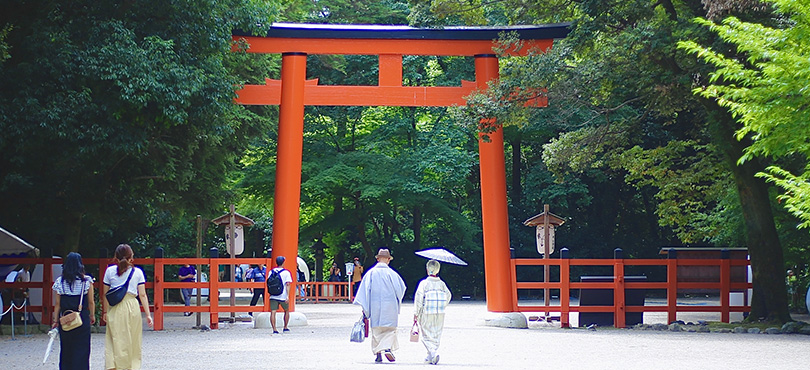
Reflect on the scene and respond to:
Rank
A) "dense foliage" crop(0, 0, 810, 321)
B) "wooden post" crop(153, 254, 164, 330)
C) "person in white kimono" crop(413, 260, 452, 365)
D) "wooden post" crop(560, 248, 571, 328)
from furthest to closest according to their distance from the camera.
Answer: "wooden post" crop(560, 248, 571, 328), "wooden post" crop(153, 254, 164, 330), "dense foliage" crop(0, 0, 810, 321), "person in white kimono" crop(413, 260, 452, 365)

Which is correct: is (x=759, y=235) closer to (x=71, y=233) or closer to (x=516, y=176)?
(x=71, y=233)

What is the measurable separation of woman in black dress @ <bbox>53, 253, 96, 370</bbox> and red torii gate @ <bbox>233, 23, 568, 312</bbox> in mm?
9474

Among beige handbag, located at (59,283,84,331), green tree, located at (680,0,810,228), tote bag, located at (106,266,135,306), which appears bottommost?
beige handbag, located at (59,283,84,331)

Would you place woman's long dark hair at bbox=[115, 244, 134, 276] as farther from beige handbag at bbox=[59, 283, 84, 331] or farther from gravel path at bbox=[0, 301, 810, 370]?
gravel path at bbox=[0, 301, 810, 370]

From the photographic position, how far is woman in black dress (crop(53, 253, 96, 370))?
10.1 m

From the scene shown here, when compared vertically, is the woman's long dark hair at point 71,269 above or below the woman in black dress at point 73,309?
above

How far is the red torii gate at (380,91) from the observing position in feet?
65.0

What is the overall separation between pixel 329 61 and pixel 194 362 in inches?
914

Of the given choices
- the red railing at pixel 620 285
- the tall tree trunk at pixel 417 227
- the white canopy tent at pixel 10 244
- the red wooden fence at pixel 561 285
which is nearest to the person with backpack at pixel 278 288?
the red wooden fence at pixel 561 285

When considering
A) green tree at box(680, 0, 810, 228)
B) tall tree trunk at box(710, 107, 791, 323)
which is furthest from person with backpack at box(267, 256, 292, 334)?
tall tree trunk at box(710, 107, 791, 323)

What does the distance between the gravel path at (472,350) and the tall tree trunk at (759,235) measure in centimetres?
197

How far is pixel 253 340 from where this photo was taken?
16.4m

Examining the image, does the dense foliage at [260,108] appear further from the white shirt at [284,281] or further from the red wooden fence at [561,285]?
the white shirt at [284,281]

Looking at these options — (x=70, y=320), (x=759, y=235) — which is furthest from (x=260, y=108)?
(x=70, y=320)
